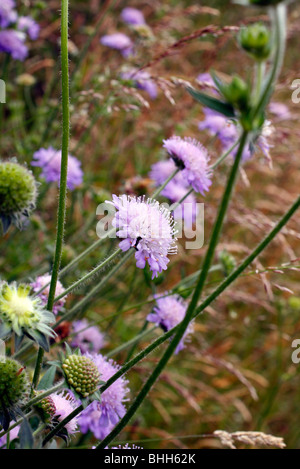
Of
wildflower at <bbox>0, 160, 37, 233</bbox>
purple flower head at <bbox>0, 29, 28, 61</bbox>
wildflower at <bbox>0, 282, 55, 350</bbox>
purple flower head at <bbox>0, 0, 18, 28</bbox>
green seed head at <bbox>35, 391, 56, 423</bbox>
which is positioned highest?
purple flower head at <bbox>0, 0, 18, 28</bbox>

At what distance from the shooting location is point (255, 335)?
2.79 metres

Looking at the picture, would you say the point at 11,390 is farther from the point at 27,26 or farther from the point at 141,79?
the point at 27,26

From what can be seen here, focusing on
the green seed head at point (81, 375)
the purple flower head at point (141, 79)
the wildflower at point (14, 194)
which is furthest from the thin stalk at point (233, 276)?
the purple flower head at point (141, 79)

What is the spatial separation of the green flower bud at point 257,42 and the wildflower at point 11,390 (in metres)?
0.61

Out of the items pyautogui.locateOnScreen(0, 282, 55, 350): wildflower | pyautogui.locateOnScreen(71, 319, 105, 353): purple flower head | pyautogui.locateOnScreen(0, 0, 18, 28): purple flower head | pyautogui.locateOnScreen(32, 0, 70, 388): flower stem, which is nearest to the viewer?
pyautogui.locateOnScreen(0, 282, 55, 350): wildflower

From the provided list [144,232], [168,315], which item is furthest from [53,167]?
[144,232]

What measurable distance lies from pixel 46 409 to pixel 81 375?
0.32ft

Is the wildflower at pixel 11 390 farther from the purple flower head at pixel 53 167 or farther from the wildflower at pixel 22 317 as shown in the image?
the purple flower head at pixel 53 167

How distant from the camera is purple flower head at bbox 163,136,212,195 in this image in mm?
1342

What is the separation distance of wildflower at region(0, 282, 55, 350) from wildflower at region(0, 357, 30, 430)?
0.06 meters

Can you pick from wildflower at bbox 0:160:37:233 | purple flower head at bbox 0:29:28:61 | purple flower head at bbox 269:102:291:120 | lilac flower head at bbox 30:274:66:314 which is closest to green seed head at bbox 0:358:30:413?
wildflower at bbox 0:160:37:233

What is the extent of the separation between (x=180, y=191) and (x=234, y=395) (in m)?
1.18

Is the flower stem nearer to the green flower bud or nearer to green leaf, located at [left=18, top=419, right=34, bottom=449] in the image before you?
green leaf, located at [left=18, top=419, right=34, bottom=449]
